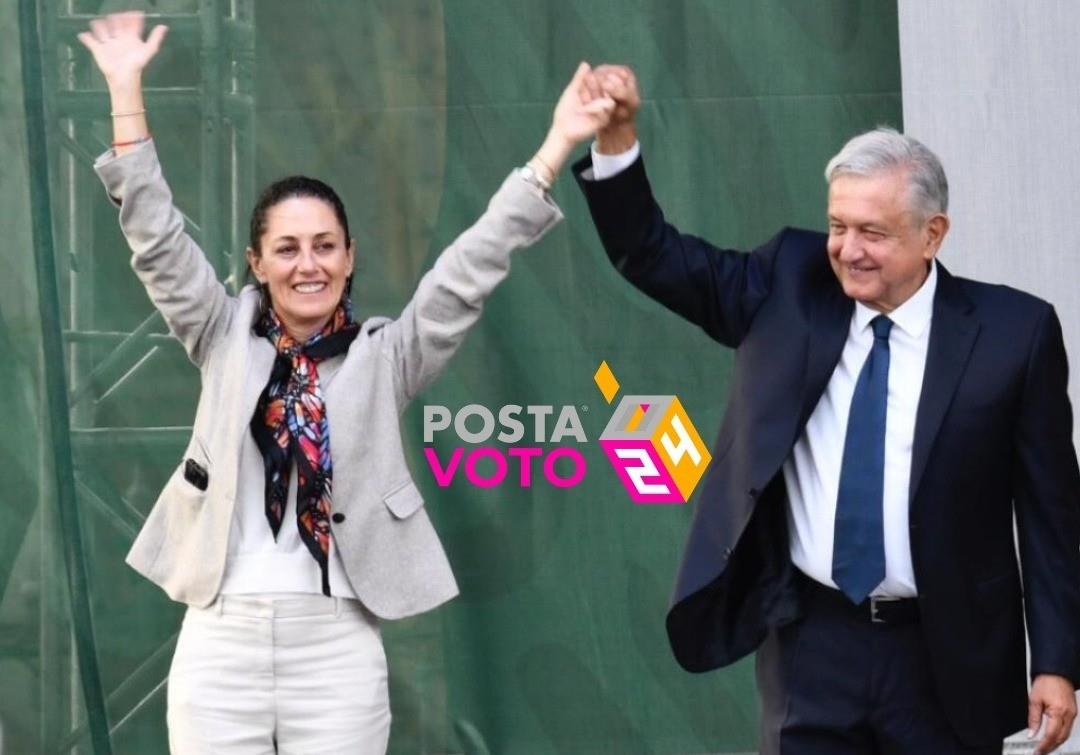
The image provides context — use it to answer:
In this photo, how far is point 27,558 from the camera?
15.6 ft

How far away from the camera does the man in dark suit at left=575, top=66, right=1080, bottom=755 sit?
3102mm

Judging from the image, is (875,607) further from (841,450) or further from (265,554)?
(265,554)

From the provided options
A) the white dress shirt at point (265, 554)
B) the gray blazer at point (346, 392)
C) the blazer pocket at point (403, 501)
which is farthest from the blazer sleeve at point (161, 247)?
the blazer pocket at point (403, 501)

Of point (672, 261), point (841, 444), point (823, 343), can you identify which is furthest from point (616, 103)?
point (841, 444)

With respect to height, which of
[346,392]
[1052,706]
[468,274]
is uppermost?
[468,274]

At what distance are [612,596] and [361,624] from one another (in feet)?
5.25

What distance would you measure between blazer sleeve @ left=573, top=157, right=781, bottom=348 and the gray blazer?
0.14 metres

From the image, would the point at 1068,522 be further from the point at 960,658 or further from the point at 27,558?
the point at 27,558

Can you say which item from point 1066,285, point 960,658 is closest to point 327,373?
point 960,658

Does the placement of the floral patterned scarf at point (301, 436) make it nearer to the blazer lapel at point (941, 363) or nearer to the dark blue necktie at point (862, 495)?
the dark blue necktie at point (862, 495)

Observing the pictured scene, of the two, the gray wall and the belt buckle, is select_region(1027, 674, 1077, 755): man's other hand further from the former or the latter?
the gray wall

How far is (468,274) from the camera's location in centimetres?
327

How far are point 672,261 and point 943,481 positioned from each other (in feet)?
1.85

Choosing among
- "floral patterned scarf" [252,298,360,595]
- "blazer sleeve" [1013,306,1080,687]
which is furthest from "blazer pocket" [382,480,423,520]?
"blazer sleeve" [1013,306,1080,687]
